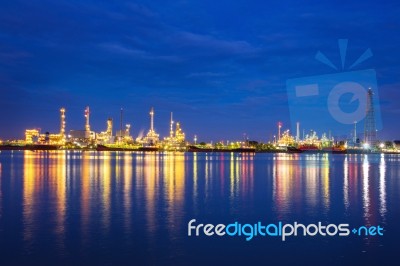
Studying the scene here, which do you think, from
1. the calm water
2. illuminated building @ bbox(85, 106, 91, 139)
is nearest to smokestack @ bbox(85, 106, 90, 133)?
illuminated building @ bbox(85, 106, 91, 139)

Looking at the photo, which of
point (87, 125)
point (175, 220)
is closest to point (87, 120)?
point (87, 125)

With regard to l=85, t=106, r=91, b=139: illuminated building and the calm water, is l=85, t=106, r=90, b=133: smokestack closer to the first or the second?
l=85, t=106, r=91, b=139: illuminated building

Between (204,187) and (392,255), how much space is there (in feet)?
55.2

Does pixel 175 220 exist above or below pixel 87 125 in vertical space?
below

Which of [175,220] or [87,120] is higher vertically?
[87,120]

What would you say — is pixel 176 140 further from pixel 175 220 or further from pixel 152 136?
pixel 175 220

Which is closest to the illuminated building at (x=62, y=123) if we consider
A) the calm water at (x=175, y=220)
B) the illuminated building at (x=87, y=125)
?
the illuminated building at (x=87, y=125)

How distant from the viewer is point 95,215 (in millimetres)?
17078

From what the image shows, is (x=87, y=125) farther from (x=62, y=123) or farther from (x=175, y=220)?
(x=175, y=220)

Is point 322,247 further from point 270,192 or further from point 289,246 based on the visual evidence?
point 270,192

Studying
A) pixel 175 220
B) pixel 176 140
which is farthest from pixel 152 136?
pixel 175 220

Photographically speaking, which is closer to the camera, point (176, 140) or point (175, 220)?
point (175, 220)

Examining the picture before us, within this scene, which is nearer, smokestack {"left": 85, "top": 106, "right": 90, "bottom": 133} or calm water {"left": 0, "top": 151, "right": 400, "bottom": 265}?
calm water {"left": 0, "top": 151, "right": 400, "bottom": 265}

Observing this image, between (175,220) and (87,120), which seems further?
(87,120)
